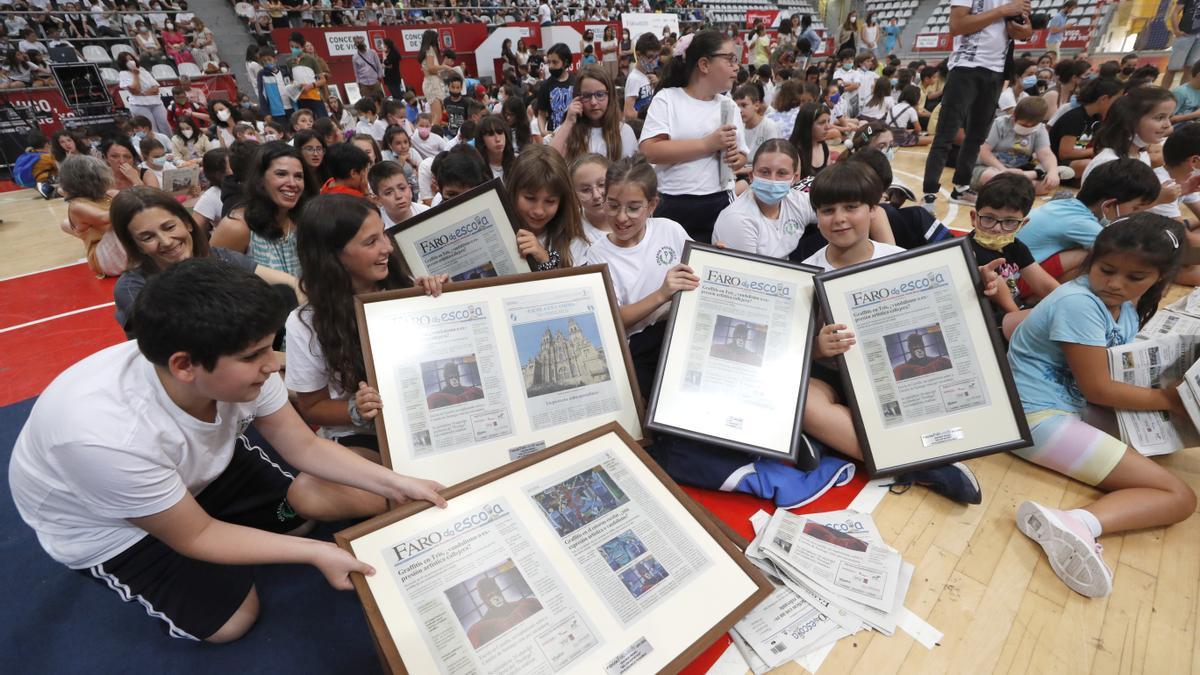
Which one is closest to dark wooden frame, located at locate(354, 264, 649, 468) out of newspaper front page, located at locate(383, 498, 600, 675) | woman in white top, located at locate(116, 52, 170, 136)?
newspaper front page, located at locate(383, 498, 600, 675)

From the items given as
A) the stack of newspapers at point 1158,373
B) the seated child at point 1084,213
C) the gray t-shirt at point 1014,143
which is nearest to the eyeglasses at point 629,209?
the stack of newspapers at point 1158,373

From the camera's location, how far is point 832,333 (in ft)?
6.86

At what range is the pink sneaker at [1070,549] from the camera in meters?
1.76

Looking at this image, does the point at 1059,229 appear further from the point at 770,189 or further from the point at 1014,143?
the point at 1014,143

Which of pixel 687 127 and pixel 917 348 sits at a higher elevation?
pixel 687 127

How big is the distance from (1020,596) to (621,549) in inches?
56.6

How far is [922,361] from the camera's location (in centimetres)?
209

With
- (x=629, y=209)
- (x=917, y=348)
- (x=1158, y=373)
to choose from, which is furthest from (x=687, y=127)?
(x=1158, y=373)

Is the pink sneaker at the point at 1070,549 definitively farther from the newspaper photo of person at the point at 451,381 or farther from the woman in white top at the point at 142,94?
the woman in white top at the point at 142,94

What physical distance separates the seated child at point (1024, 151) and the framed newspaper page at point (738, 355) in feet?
16.1

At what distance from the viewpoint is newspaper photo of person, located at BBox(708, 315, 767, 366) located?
7.01 feet

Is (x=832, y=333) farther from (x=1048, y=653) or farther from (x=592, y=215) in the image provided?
(x=592, y=215)

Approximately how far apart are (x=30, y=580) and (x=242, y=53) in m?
15.3

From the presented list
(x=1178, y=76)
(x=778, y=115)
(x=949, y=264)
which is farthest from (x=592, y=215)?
(x=1178, y=76)
